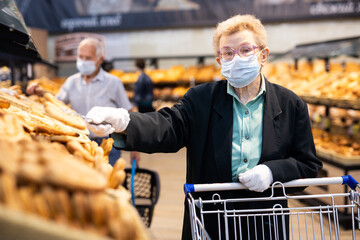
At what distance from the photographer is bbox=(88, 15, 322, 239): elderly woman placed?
172cm

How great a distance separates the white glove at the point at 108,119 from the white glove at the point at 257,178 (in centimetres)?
54

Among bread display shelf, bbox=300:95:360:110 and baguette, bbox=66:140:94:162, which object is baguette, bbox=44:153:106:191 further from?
bread display shelf, bbox=300:95:360:110

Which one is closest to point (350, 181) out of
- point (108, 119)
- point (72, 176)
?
point (108, 119)

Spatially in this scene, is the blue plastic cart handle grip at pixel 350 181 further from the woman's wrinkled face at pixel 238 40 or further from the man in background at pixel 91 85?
the man in background at pixel 91 85

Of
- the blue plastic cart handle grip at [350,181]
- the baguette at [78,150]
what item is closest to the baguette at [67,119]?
the baguette at [78,150]

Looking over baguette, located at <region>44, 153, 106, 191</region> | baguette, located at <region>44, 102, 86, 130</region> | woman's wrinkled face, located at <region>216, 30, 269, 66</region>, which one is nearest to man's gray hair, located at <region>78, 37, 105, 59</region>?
woman's wrinkled face, located at <region>216, 30, 269, 66</region>

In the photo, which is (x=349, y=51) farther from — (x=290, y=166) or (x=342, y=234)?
(x=290, y=166)

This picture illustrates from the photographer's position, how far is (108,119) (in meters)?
1.37

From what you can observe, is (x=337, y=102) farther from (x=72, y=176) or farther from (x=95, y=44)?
(x=72, y=176)

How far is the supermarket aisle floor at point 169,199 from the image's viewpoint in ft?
11.5

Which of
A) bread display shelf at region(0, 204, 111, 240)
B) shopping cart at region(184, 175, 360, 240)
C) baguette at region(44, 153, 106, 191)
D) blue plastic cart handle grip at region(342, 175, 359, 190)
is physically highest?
baguette at region(44, 153, 106, 191)

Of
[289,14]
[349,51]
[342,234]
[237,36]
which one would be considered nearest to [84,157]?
[237,36]

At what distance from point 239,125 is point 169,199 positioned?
9.41 feet

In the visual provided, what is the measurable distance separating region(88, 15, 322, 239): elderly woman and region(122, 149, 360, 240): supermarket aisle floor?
27.5 inches
